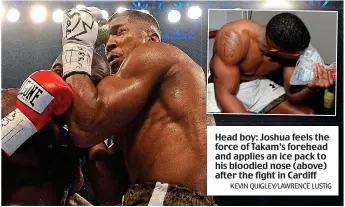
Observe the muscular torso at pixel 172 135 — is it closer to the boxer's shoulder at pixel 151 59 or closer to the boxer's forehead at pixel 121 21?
the boxer's shoulder at pixel 151 59

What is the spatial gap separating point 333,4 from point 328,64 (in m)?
0.31

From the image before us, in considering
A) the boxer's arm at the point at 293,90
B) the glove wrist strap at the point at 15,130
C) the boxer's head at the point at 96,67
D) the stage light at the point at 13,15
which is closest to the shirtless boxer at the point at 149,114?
the boxer's head at the point at 96,67

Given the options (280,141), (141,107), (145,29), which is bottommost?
(280,141)

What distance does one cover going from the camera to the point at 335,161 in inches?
117

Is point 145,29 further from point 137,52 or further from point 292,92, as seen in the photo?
point 292,92

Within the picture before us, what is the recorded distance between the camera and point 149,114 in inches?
110

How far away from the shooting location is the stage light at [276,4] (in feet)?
9.74

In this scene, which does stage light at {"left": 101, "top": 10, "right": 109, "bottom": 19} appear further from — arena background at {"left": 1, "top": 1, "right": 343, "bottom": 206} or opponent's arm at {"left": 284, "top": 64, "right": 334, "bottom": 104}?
opponent's arm at {"left": 284, "top": 64, "right": 334, "bottom": 104}

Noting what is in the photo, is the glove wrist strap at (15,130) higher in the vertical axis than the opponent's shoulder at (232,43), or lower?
lower

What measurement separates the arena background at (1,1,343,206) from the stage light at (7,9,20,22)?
16mm

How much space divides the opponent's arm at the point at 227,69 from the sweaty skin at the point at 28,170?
2.69 feet

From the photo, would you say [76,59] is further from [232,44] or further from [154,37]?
[232,44]

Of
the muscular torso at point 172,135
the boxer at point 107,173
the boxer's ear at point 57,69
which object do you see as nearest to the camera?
the muscular torso at point 172,135

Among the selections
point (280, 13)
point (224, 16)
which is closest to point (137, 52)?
point (224, 16)
